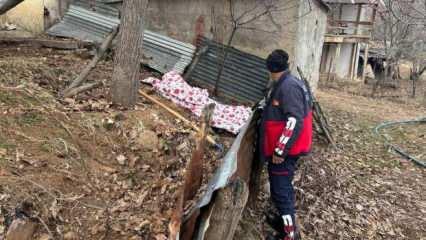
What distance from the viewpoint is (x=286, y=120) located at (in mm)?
4367

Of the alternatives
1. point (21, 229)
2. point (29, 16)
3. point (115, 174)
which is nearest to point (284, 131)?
point (115, 174)

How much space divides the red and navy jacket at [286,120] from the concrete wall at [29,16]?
6.74 metres

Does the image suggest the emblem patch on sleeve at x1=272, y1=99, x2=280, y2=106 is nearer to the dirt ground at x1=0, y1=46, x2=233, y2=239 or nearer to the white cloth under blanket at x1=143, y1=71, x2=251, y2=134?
the dirt ground at x1=0, y1=46, x2=233, y2=239

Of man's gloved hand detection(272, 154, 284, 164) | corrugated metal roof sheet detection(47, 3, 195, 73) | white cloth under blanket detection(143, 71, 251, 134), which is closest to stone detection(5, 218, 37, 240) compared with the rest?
man's gloved hand detection(272, 154, 284, 164)

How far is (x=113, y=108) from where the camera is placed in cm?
583

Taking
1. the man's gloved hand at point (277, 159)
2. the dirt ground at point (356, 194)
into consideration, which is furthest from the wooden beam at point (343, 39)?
the man's gloved hand at point (277, 159)

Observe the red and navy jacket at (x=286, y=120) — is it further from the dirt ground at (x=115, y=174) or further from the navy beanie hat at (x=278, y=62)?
the dirt ground at (x=115, y=174)

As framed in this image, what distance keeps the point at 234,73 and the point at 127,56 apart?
3320 mm

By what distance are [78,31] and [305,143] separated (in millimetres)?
6548

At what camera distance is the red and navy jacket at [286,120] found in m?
4.31

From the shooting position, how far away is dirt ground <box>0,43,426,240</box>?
152 inches

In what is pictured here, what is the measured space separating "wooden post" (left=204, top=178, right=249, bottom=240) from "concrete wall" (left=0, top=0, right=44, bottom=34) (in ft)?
24.4

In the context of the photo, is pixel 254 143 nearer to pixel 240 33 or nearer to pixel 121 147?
pixel 121 147

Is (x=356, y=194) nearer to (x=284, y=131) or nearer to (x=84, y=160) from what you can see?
(x=284, y=131)
